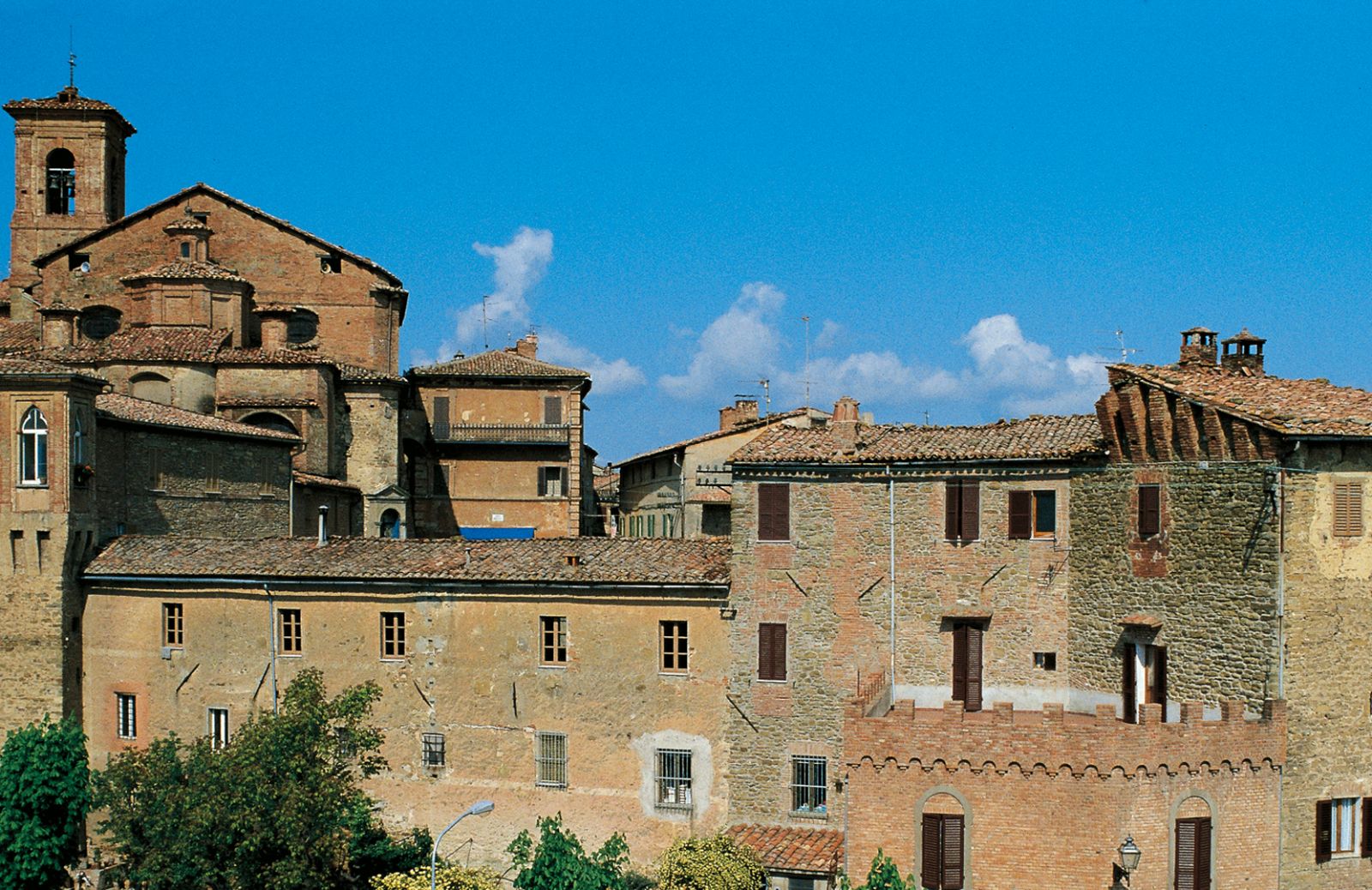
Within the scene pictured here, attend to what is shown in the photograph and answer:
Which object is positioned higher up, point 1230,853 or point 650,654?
point 650,654

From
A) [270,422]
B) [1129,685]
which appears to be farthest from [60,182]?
[1129,685]

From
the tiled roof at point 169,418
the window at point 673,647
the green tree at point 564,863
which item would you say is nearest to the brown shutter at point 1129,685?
the window at point 673,647

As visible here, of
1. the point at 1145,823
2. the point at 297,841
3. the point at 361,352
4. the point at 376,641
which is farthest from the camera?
the point at 361,352

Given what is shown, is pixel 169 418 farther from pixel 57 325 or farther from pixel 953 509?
pixel 953 509

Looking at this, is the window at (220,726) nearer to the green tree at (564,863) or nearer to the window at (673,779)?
the green tree at (564,863)

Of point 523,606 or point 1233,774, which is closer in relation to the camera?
point 1233,774

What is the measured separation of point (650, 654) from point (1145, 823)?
36.9 ft

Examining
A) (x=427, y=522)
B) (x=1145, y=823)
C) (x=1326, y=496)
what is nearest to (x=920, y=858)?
(x=1145, y=823)

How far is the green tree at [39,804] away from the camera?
103 feet

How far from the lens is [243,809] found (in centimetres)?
2783

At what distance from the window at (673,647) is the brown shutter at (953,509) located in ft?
20.7

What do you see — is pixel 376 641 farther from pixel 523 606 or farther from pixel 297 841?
pixel 297 841

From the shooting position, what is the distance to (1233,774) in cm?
2634

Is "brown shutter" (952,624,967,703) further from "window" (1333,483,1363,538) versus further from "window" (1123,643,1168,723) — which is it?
"window" (1333,483,1363,538)
